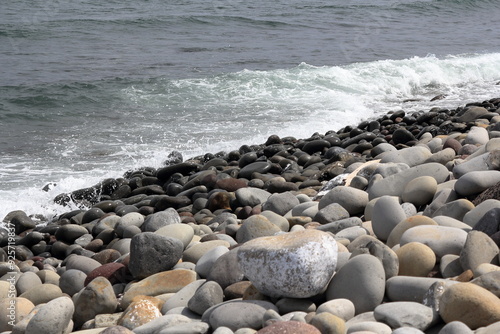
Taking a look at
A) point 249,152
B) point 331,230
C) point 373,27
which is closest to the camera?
point 331,230

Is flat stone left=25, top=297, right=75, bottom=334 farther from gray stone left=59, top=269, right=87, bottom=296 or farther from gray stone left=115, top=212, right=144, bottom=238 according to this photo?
gray stone left=115, top=212, right=144, bottom=238

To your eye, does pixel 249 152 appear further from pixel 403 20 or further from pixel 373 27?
pixel 403 20

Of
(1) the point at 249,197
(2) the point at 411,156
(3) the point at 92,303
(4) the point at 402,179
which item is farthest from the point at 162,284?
(2) the point at 411,156

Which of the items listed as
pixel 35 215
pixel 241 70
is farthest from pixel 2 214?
pixel 241 70

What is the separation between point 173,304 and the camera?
355 centimetres

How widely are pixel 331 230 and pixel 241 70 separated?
11048 millimetres

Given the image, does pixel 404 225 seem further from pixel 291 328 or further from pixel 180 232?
pixel 180 232

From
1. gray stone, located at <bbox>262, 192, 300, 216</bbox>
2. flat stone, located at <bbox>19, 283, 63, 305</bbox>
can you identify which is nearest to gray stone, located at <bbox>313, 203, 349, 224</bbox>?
gray stone, located at <bbox>262, 192, 300, 216</bbox>

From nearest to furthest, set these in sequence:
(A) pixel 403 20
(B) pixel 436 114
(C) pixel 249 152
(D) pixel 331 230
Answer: (D) pixel 331 230, (C) pixel 249 152, (B) pixel 436 114, (A) pixel 403 20

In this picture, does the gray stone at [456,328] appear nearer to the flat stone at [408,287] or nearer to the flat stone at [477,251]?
the flat stone at [408,287]

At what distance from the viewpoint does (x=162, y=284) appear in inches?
154

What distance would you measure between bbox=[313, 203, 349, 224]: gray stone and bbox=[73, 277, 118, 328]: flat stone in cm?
161

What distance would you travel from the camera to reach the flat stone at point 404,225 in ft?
12.3

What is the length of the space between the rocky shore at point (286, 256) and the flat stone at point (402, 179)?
12mm
